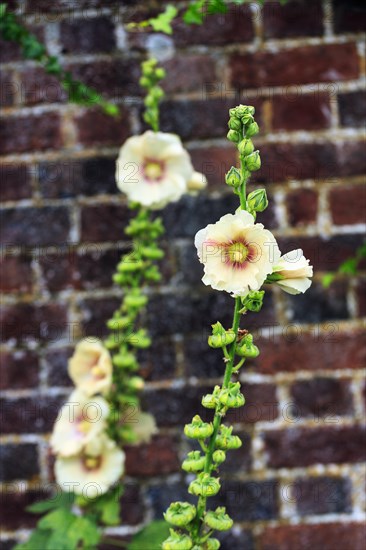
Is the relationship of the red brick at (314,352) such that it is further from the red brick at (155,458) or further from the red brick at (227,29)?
the red brick at (227,29)

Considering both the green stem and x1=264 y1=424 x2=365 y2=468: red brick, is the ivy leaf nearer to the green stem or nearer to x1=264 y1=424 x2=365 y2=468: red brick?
the green stem

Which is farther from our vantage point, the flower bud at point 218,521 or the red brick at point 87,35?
the red brick at point 87,35

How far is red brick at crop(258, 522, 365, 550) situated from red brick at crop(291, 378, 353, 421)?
0.17 m

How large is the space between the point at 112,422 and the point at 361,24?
27.7 inches

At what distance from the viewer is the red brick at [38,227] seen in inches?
40.4

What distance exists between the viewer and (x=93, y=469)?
0.87 m

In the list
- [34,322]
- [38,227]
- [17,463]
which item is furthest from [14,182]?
[17,463]

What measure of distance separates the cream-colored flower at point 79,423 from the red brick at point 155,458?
0.50 feet

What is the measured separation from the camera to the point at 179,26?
102 cm

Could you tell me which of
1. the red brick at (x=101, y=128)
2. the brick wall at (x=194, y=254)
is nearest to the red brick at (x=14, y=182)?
the brick wall at (x=194, y=254)

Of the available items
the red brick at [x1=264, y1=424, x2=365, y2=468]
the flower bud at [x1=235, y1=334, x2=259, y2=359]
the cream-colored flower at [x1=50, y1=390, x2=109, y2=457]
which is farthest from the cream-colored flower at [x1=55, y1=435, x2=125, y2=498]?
the flower bud at [x1=235, y1=334, x2=259, y2=359]

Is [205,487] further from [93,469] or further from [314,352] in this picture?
[314,352]

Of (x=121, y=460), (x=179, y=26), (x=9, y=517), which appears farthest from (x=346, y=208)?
(x=9, y=517)

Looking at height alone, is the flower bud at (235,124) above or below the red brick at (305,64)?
below
